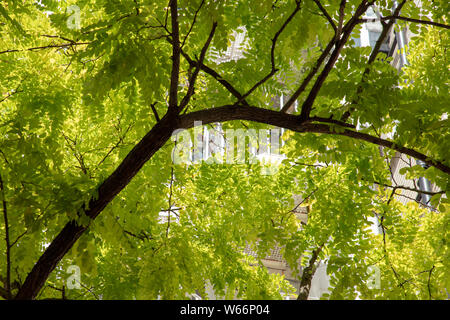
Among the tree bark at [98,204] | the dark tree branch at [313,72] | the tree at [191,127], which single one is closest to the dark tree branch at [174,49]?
the tree at [191,127]

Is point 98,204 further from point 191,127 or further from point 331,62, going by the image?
point 331,62

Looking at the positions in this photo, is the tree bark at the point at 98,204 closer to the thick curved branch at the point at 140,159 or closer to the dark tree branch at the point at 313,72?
the thick curved branch at the point at 140,159

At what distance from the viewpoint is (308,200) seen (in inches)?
191

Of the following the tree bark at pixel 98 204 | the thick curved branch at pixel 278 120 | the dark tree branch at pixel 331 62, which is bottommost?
the tree bark at pixel 98 204

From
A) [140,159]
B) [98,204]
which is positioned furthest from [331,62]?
[98,204]

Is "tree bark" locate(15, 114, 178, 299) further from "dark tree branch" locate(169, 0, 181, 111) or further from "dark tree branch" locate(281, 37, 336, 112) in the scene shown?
"dark tree branch" locate(281, 37, 336, 112)

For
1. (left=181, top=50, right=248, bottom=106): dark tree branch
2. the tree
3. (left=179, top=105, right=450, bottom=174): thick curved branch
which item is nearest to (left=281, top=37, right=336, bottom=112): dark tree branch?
the tree

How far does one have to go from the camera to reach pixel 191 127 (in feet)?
8.61

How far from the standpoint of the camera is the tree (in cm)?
239

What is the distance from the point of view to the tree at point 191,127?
94.1 inches

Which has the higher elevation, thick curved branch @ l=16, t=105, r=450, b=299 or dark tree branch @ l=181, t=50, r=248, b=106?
dark tree branch @ l=181, t=50, r=248, b=106
